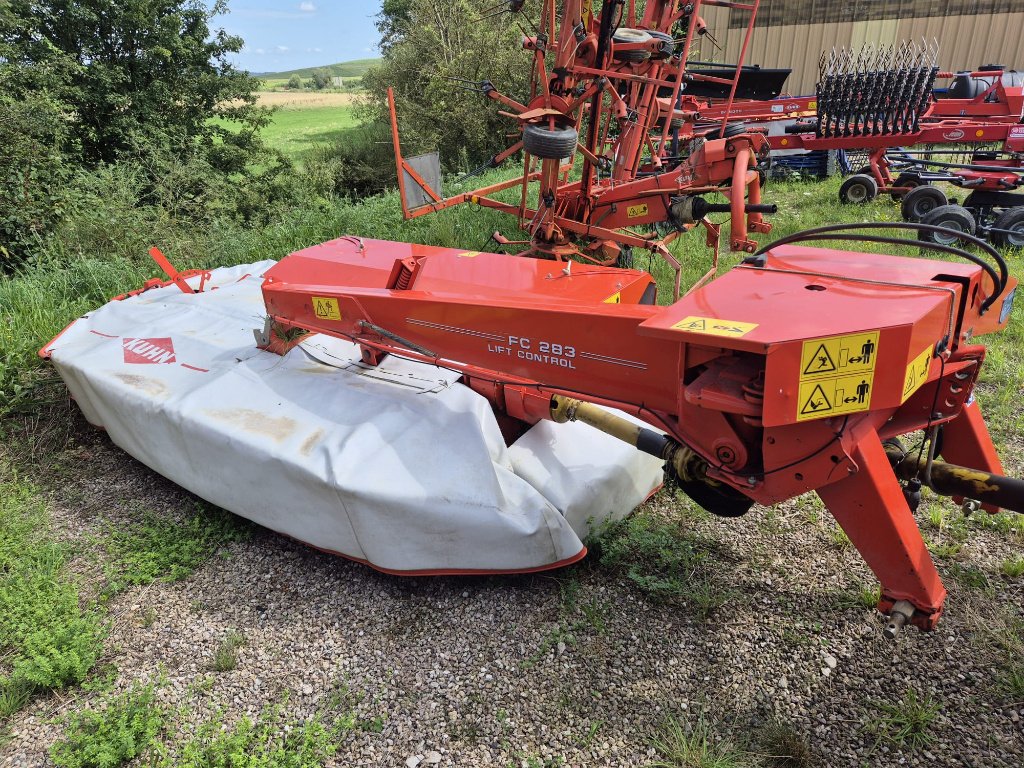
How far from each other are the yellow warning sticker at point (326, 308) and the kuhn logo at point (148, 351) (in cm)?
106

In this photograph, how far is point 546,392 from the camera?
283 cm

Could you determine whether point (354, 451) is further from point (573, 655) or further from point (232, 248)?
point (232, 248)

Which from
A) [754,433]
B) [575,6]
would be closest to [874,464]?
[754,433]

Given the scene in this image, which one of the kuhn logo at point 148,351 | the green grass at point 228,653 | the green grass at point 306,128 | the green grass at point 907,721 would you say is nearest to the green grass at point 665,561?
the green grass at point 907,721

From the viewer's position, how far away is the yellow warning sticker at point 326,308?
339 cm

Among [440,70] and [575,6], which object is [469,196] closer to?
[575,6]

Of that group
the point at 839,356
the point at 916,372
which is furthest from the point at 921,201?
the point at 839,356

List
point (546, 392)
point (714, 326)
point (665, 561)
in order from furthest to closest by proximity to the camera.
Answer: point (665, 561) → point (546, 392) → point (714, 326)

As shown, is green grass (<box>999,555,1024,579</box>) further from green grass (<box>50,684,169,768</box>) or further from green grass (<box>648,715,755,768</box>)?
green grass (<box>50,684,169,768</box>)

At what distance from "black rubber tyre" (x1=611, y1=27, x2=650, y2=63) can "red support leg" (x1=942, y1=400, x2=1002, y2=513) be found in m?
4.18

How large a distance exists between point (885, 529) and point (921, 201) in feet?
24.3

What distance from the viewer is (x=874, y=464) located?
200cm

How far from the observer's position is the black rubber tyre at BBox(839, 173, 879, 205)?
8.91m

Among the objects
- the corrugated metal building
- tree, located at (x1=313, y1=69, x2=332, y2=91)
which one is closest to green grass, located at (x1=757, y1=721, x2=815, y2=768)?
the corrugated metal building
